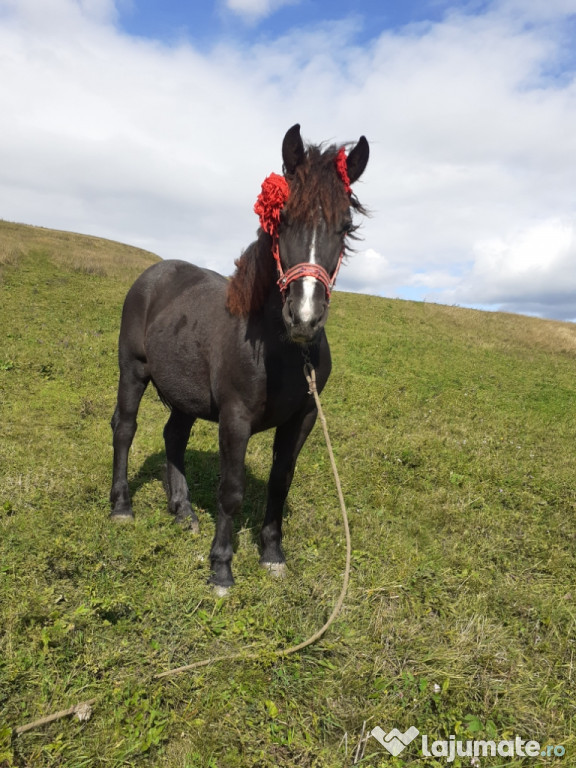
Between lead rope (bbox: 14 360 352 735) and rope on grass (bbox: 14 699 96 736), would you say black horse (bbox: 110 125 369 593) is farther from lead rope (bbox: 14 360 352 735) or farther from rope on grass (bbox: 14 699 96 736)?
rope on grass (bbox: 14 699 96 736)

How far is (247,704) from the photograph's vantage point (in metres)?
2.94

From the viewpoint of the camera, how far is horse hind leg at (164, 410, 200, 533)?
538 cm

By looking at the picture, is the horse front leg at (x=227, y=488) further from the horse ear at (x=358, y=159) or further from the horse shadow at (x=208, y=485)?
the horse ear at (x=358, y=159)

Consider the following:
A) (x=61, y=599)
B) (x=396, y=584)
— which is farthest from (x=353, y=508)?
(x=61, y=599)

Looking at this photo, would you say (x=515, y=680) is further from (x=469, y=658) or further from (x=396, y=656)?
(x=396, y=656)

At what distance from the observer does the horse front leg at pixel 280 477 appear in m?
4.38

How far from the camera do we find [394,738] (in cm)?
279

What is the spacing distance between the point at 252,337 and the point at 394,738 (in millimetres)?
3040

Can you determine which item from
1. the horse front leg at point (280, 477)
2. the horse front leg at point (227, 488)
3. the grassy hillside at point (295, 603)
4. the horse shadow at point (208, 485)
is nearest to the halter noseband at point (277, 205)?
the horse front leg at point (227, 488)

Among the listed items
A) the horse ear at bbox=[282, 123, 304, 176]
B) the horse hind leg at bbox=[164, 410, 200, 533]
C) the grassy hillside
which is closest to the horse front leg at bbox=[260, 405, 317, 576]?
the grassy hillside

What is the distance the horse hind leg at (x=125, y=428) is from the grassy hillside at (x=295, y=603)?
34 centimetres

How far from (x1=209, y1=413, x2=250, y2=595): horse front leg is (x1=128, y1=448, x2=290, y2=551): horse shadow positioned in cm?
65

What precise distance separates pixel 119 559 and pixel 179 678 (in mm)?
1413

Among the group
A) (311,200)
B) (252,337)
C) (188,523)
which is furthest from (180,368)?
(311,200)
